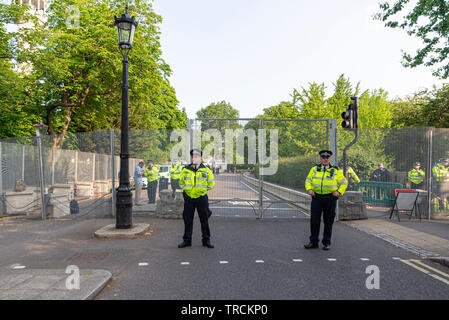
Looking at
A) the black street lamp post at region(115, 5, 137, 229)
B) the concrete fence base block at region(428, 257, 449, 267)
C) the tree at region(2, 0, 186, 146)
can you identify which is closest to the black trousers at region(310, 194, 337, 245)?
the concrete fence base block at region(428, 257, 449, 267)

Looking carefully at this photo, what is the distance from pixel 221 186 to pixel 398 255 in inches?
195

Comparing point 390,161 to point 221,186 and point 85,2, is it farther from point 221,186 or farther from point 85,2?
point 85,2

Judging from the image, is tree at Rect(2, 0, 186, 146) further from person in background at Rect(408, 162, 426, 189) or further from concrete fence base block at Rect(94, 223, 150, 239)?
person in background at Rect(408, 162, 426, 189)

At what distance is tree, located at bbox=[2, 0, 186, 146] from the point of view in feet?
47.4

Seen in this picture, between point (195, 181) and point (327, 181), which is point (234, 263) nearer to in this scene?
point (195, 181)

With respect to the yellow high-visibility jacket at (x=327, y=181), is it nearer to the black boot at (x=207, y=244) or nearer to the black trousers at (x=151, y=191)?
the black boot at (x=207, y=244)

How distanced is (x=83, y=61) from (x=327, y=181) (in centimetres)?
1504

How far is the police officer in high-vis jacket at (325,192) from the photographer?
6.19m

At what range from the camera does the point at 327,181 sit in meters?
6.17

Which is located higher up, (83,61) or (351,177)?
(83,61)

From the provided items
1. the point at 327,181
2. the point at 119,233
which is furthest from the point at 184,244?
the point at 327,181

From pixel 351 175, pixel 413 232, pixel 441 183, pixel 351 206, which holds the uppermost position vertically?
pixel 351 175

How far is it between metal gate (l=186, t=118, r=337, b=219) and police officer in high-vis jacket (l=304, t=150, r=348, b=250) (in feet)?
9.84

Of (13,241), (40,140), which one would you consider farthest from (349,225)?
(40,140)
